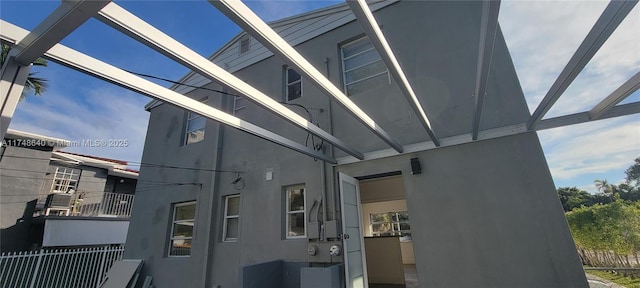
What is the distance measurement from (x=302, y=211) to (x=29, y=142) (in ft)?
39.2

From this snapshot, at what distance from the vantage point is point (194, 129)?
7.66 meters

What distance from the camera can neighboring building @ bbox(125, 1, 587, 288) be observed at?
3.49 metres

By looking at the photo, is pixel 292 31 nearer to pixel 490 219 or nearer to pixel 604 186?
pixel 490 219

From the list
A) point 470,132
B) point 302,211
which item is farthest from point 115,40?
point 470,132

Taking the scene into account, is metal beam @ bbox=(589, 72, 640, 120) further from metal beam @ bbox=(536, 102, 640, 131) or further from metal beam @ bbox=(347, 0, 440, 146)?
metal beam @ bbox=(347, 0, 440, 146)

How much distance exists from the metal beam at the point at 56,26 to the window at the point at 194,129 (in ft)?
19.4

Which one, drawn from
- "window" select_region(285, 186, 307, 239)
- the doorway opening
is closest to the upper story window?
"window" select_region(285, 186, 307, 239)

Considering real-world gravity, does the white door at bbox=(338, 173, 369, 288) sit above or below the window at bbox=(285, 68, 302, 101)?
below

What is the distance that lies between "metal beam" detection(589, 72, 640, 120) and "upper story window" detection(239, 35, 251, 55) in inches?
273

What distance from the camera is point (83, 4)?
54.1 inches

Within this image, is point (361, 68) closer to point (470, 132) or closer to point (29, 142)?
point (470, 132)

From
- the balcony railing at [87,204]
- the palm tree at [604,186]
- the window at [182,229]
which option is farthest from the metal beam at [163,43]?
the palm tree at [604,186]

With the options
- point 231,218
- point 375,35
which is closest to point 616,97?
point 375,35

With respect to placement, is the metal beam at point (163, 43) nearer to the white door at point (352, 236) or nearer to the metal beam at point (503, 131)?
the white door at point (352, 236)
